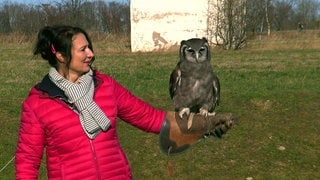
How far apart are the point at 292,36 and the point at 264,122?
25.8 metres

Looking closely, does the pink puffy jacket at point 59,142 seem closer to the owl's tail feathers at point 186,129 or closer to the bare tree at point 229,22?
the owl's tail feathers at point 186,129

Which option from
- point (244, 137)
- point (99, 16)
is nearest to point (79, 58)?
point (244, 137)

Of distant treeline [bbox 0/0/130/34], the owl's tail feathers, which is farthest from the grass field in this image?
distant treeline [bbox 0/0/130/34]

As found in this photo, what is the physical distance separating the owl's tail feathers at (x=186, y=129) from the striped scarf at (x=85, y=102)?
67 centimetres

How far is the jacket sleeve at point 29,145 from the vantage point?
251cm

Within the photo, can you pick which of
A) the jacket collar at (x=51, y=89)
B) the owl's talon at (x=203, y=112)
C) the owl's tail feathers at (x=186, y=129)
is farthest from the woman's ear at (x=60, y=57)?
the owl's talon at (x=203, y=112)

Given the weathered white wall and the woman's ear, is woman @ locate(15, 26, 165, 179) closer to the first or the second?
the woman's ear

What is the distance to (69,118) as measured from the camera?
2527 mm

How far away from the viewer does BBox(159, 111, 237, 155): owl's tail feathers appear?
318 cm

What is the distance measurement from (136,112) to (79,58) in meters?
0.49

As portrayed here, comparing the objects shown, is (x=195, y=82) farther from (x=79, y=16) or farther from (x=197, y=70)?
(x=79, y=16)

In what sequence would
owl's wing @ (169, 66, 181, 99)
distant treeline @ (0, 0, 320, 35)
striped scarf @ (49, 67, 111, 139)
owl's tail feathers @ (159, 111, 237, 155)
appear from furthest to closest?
distant treeline @ (0, 0, 320, 35) < owl's wing @ (169, 66, 181, 99) < owl's tail feathers @ (159, 111, 237, 155) < striped scarf @ (49, 67, 111, 139)

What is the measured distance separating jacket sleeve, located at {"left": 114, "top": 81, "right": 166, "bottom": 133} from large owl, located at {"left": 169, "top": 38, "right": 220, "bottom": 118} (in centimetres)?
79

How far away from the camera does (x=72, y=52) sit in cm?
258
